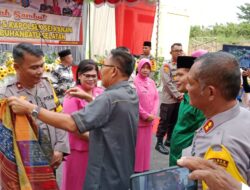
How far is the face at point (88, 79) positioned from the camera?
292 cm

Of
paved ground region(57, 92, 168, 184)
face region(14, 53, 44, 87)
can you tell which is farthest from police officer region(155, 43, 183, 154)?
face region(14, 53, 44, 87)

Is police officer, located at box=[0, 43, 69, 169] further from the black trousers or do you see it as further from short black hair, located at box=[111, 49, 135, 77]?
the black trousers

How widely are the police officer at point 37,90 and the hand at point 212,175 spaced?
1.27m

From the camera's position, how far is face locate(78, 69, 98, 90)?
292 centimetres

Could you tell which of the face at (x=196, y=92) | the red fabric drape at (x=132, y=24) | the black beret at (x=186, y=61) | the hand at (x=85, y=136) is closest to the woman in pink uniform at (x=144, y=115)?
the hand at (x=85, y=136)

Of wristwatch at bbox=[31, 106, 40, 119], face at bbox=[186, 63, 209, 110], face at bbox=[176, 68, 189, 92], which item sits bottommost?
wristwatch at bbox=[31, 106, 40, 119]

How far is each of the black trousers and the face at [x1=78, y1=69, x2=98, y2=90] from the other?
271 cm

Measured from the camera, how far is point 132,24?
9.55 metres

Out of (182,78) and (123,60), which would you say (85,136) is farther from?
(182,78)

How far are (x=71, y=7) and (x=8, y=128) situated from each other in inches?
283

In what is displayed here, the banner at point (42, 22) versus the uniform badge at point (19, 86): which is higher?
the banner at point (42, 22)

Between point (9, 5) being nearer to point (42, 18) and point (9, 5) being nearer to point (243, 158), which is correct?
point (42, 18)

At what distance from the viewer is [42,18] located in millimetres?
8055

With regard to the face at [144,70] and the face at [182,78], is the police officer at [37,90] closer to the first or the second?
the face at [182,78]
